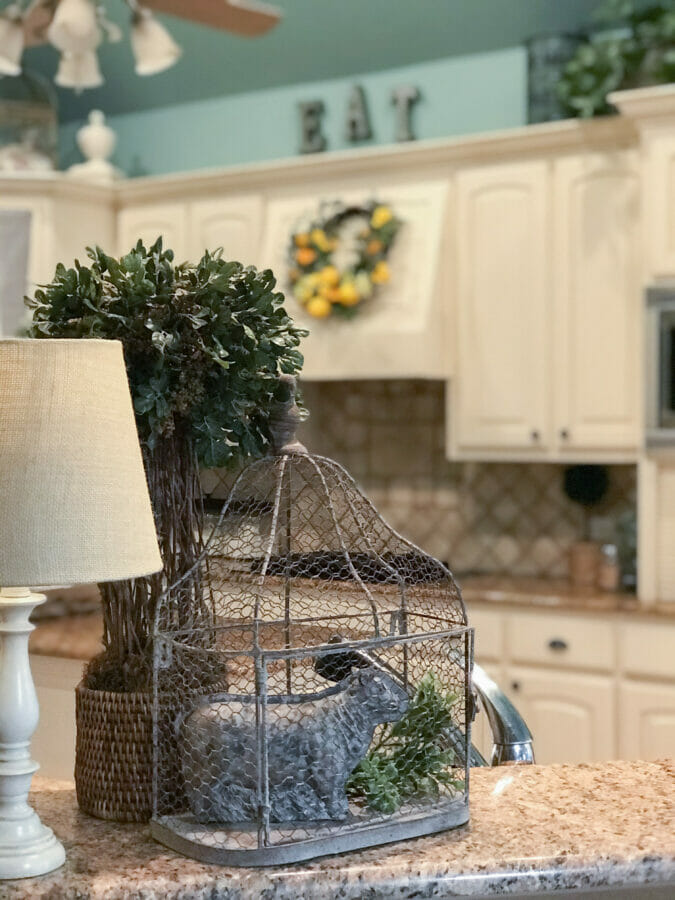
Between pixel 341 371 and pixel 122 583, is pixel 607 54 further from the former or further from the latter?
pixel 122 583

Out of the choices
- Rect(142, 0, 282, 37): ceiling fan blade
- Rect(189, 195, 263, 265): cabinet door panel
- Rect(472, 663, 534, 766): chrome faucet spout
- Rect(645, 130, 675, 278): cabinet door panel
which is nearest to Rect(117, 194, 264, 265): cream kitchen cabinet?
Rect(189, 195, 263, 265): cabinet door panel

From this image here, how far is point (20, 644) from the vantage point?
3.58 ft

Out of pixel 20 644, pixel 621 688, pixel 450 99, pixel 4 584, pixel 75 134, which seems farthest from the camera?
pixel 75 134

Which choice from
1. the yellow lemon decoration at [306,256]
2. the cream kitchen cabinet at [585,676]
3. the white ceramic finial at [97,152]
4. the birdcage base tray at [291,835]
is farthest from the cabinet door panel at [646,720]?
the white ceramic finial at [97,152]

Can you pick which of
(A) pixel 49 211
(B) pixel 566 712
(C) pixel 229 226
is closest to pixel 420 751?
(B) pixel 566 712

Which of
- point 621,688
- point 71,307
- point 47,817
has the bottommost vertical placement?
point 621,688

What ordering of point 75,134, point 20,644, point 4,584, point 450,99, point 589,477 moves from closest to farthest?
point 4,584 < point 20,644 < point 589,477 < point 450,99 < point 75,134

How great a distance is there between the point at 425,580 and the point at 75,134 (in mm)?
4869

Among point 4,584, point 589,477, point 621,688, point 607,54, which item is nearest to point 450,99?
point 607,54

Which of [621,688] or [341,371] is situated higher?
[341,371]

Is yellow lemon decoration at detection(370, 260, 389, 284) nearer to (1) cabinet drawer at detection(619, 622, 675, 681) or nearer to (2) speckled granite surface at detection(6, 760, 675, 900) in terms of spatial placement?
(1) cabinet drawer at detection(619, 622, 675, 681)

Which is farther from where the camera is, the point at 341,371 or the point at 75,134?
the point at 75,134

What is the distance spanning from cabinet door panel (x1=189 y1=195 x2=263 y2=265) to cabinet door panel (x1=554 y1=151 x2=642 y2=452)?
1.24m

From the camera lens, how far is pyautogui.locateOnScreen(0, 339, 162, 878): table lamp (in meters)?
0.99
